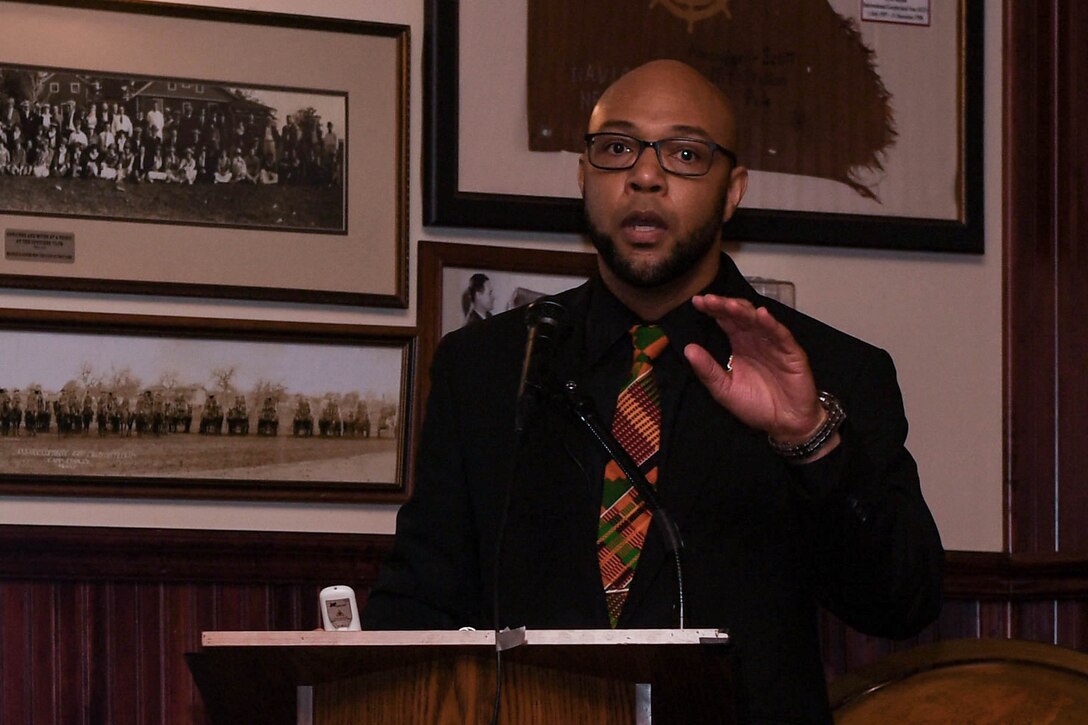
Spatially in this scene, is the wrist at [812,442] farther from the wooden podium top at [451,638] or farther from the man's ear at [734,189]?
the man's ear at [734,189]

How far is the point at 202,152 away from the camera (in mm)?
2953

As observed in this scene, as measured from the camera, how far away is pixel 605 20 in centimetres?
317

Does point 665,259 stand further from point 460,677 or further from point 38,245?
point 38,245

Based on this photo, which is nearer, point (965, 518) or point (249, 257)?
point (249, 257)

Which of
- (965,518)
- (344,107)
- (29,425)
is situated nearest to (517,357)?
(344,107)

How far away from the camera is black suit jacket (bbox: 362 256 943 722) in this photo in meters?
2.16

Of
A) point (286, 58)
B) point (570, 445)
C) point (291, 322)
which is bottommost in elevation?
point (570, 445)

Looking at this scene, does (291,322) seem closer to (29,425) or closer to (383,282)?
(383,282)

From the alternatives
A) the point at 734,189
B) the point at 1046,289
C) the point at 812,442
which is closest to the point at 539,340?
the point at 812,442

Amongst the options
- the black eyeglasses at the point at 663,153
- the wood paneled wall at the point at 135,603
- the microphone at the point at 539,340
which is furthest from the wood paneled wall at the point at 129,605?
the microphone at the point at 539,340

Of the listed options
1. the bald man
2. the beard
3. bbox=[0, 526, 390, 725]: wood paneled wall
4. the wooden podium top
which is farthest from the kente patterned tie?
bbox=[0, 526, 390, 725]: wood paneled wall

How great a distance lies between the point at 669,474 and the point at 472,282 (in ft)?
2.99

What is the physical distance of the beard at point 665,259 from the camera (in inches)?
96.3

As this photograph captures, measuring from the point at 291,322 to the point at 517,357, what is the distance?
1.97 ft
